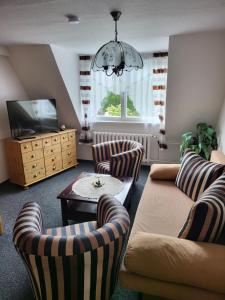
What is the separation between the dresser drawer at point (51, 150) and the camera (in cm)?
356

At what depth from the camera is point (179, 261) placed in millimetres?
1123

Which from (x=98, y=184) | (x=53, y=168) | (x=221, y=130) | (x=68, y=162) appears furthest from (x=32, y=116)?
(x=221, y=130)

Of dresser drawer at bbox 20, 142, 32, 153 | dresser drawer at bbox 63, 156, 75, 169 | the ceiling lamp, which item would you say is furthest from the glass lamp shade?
dresser drawer at bbox 63, 156, 75, 169

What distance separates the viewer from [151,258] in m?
1.16

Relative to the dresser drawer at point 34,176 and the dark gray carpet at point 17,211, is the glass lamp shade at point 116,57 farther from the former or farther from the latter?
the dresser drawer at point 34,176

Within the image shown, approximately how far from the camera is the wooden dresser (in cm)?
323

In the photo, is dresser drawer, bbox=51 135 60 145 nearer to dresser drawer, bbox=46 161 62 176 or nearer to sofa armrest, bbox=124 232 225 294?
dresser drawer, bbox=46 161 62 176

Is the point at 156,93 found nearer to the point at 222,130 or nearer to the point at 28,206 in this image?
the point at 222,130

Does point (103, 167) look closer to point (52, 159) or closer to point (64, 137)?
point (52, 159)

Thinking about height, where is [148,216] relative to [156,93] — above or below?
below

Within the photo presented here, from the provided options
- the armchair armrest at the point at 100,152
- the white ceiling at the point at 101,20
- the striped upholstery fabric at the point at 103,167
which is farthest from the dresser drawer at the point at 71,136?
the white ceiling at the point at 101,20

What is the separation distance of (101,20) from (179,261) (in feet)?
6.92

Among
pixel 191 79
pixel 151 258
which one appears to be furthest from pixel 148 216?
pixel 191 79

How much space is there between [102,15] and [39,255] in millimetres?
1933
